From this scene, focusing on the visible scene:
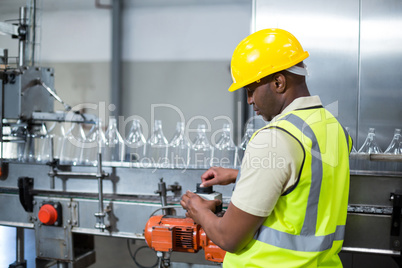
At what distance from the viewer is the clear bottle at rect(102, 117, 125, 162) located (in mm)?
1793

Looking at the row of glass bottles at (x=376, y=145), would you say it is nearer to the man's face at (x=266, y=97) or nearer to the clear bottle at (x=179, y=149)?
the clear bottle at (x=179, y=149)

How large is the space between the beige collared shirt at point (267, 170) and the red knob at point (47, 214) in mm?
956

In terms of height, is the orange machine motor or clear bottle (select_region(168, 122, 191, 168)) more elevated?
clear bottle (select_region(168, 122, 191, 168))

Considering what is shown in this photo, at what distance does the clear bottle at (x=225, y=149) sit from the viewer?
1.73m

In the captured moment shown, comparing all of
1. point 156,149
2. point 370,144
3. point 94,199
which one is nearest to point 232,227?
point 94,199

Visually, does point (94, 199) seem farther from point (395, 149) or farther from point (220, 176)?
point (395, 149)

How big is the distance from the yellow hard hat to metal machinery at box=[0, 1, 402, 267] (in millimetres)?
547

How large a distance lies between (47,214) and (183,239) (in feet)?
2.03

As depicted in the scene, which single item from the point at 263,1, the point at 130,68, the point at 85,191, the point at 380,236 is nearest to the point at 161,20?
the point at 130,68

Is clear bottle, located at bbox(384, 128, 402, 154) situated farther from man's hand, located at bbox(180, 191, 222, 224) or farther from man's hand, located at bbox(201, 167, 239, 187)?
man's hand, located at bbox(180, 191, 222, 224)

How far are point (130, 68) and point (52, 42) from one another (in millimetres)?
1069

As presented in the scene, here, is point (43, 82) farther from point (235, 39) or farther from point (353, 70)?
point (235, 39)

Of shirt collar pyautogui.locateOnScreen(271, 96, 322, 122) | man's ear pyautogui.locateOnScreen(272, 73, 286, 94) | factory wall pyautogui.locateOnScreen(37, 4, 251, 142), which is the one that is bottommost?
shirt collar pyautogui.locateOnScreen(271, 96, 322, 122)

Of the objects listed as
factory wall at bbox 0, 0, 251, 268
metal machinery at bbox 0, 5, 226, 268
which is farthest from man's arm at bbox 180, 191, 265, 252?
factory wall at bbox 0, 0, 251, 268
